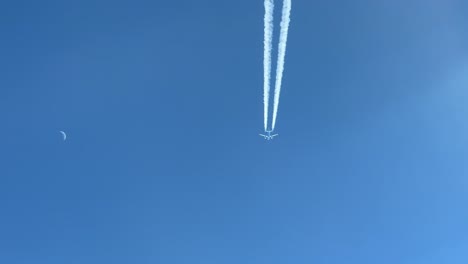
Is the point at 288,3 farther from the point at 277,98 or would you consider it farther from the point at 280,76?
the point at 277,98

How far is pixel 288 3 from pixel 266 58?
2478 mm

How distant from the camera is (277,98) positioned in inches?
760

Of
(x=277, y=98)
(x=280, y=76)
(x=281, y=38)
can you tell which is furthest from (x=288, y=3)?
(x=277, y=98)

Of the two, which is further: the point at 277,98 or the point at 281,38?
the point at 277,98

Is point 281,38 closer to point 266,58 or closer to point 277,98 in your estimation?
point 266,58

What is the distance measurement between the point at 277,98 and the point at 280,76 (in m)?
1.19

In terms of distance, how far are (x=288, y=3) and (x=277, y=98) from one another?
4.71 m

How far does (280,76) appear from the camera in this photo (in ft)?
61.0

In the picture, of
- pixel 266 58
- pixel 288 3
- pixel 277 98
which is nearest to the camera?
pixel 288 3

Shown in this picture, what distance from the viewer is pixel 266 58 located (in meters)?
17.5

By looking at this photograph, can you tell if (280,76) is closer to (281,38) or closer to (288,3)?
(281,38)

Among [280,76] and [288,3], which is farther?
[280,76]

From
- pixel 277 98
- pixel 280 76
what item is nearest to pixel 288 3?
pixel 280 76

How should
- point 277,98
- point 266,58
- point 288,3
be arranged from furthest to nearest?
point 277,98 → point 266,58 → point 288,3
